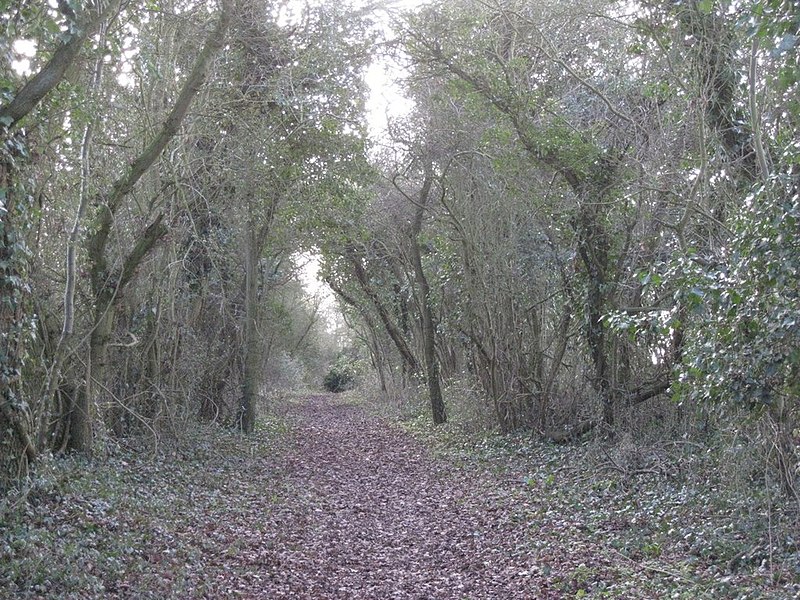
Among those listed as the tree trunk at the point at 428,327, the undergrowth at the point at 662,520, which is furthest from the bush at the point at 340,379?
the undergrowth at the point at 662,520

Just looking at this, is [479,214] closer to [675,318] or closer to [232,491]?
[232,491]

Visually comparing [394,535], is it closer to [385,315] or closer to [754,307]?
[754,307]

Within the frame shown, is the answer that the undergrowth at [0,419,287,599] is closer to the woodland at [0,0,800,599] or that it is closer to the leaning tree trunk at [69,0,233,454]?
the woodland at [0,0,800,599]

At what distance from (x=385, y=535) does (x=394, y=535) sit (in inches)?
4.3

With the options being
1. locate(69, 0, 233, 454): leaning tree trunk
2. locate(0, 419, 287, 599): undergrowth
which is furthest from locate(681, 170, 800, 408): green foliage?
locate(69, 0, 233, 454): leaning tree trunk

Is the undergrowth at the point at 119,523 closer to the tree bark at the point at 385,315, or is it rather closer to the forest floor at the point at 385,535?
the forest floor at the point at 385,535

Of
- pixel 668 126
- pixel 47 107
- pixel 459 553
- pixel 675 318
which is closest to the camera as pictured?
pixel 675 318

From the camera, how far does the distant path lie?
7.17m

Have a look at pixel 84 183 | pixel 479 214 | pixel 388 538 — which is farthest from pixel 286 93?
pixel 388 538

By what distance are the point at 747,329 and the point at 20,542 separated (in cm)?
606

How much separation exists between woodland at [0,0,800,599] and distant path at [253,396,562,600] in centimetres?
6

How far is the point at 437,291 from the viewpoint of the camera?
18828 millimetres

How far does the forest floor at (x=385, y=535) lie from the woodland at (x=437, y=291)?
0.04 metres

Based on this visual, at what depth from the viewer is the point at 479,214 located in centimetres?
1470
